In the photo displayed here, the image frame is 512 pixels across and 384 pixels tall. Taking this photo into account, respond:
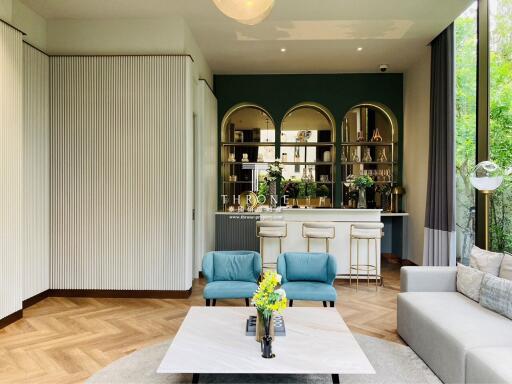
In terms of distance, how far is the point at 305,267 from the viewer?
4578 millimetres

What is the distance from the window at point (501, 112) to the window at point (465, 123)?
0.41 meters

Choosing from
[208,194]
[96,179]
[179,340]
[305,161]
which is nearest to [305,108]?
[305,161]

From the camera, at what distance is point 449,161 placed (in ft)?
18.8

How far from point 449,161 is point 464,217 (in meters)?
0.79

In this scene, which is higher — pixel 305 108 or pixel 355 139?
pixel 305 108

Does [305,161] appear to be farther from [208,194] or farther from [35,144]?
[35,144]

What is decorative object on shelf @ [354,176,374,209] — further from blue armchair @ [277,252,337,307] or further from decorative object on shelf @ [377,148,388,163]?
blue armchair @ [277,252,337,307]

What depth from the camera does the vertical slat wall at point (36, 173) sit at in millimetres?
5082

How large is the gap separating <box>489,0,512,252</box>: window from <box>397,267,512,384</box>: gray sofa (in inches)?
39.4

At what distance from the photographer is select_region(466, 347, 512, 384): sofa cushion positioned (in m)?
2.31

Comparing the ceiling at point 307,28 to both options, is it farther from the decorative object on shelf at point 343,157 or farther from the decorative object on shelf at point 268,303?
the decorative object on shelf at point 268,303

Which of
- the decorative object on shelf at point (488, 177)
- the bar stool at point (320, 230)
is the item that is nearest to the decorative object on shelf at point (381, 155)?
the bar stool at point (320, 230)

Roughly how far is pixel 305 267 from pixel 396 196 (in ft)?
14.5

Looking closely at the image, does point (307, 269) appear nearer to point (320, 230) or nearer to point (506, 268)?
point (320, 230)
